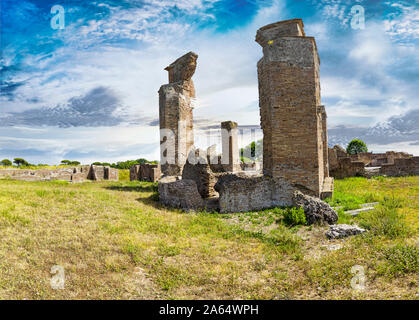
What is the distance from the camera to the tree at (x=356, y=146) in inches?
1672

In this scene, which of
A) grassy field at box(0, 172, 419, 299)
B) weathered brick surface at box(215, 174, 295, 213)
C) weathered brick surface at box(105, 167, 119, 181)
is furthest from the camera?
weathered brick surface at box(105, 167, 119, 181)

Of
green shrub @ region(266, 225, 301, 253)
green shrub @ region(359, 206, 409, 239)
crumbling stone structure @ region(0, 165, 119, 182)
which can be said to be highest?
crumbling stone structure @ region(0, 165, 119, 182)

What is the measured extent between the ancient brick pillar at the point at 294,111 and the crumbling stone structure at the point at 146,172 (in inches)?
485

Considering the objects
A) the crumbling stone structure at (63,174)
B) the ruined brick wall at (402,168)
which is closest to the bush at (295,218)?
the ruined brick wall at (402,168)

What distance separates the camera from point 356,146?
43125 mm

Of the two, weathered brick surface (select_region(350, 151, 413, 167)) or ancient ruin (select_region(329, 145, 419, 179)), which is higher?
weathered brick surface (select_region(350, 151, 413, 167))

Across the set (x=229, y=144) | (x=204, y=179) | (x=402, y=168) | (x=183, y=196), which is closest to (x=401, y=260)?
(x=183, y=196)

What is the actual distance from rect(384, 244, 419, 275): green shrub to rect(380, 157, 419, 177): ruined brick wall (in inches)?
633

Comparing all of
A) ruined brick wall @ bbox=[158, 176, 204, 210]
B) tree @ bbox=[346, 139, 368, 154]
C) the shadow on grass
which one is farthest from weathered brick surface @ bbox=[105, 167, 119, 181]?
tree @ bbox=[346, 139, 368, 154]

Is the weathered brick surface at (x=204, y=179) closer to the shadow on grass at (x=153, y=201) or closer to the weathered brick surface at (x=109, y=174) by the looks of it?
the shadow on grass at (x=153, y=201)

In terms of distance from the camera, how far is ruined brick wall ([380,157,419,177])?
17.9 m

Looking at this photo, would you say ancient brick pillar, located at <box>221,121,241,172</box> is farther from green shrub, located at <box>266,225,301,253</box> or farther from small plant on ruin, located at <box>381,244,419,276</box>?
small plant on ruin, located at <box>381,244,419,276</box>

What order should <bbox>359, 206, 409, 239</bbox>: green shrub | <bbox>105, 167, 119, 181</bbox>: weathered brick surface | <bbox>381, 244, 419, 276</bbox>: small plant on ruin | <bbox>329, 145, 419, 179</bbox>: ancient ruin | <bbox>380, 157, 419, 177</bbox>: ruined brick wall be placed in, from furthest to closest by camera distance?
<bbox>105, 167, 119, 181</bbox>: weathered brick surface
<bbox>329, 145, 419, 179</bbox>: ancient ruin
<bbox>380, 157, 419, 177</bbox>: ruined brick wall
<bbox>359, 206, 409, 239</bbox>: green shrub
<bbox>381, 244, 419, 276</bbox>: small plant on ruin
